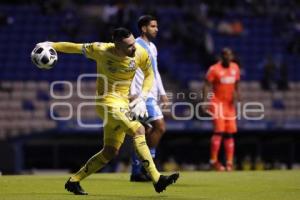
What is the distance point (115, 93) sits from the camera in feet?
35.1

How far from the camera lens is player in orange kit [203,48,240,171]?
16922 mm

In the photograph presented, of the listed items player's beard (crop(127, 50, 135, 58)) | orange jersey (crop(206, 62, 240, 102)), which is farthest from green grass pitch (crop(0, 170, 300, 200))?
orange jersey (crop(206, 62, 240, 102))

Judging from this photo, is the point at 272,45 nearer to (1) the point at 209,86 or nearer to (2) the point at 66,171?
Result: (2) the point at 66,171

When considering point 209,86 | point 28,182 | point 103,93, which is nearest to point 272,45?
point 209,86

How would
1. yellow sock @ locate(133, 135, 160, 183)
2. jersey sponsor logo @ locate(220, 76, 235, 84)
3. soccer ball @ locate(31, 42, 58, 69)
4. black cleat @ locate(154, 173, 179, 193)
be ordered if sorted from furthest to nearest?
jersey sponsor logo @ locate(220, 76, 235, 84) → soccer ball @ locate(31, 42, 58, 69) → yellow sock @ locate(133, 135, 160, 183) → black cleat @ locate(154, 173, 179, 193)

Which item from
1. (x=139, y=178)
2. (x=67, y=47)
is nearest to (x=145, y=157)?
(x=67, y=47)

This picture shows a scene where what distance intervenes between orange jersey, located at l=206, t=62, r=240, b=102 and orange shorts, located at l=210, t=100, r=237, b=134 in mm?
115

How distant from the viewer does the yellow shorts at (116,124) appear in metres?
10.4

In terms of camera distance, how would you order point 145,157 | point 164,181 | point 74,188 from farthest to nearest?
point 74,188
point 145,157
point 164,181

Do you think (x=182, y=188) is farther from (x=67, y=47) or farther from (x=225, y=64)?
(x=225, y=64)

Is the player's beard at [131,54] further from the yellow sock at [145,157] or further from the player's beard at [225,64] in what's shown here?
the player's beard at [225,64]

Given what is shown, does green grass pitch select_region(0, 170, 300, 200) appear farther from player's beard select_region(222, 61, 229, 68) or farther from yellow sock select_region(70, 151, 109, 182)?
player's beard select_region(222, 61, 229, 68)

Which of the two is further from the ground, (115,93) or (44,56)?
(44,56)

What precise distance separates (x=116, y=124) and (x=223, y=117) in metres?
6.73
